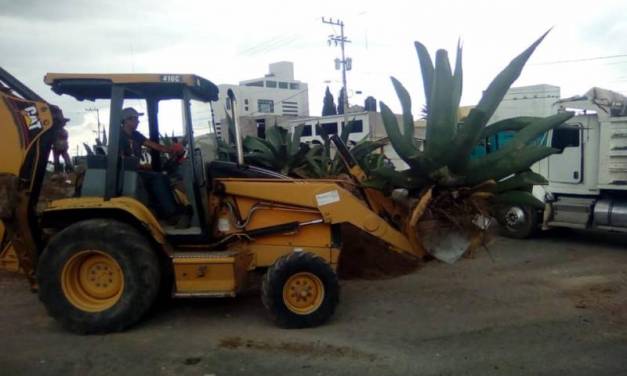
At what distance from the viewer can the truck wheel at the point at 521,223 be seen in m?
11.5

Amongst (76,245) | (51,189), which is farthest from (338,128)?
(76,245)

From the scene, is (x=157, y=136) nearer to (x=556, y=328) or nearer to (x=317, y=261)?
(x=317, y=261)

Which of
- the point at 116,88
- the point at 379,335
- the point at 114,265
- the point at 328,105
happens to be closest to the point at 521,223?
the point at 379,335

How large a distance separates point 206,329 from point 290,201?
5.42 feet

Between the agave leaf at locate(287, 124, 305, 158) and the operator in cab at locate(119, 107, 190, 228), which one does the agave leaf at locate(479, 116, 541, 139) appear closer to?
the operator in cab at locate(119, 107, 190, 228)

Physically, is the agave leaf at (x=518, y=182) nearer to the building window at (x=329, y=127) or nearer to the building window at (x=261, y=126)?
the building window at (x=329, y=127)

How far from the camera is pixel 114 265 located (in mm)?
6059

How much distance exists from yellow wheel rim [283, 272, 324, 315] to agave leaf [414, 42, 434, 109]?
225 cm

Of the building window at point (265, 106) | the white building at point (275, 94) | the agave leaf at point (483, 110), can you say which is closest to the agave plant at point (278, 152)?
the agave leaf at point (483, 110)

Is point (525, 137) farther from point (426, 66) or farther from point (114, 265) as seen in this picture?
point (114, 265)

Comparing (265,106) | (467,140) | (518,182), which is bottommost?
(518,182)

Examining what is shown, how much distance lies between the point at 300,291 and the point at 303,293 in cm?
4

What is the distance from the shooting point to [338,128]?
73.7 feet

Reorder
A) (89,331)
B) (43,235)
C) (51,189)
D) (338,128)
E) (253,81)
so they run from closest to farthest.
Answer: (89,331) → (43,235) → (51,189) → (338,128) → (253,81)
